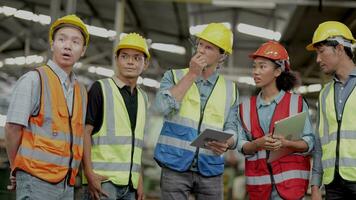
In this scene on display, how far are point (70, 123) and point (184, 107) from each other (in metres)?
0.87

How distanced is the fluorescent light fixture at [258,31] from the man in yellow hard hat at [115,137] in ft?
30.2

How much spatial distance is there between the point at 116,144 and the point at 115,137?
0.05m

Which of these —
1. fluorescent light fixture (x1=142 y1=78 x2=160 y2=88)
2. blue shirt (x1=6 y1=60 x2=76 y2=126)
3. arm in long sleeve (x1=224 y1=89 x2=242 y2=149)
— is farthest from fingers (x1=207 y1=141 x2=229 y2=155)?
fluorescent light fixture (x1=142 y1=78 x2=160 y2=88)

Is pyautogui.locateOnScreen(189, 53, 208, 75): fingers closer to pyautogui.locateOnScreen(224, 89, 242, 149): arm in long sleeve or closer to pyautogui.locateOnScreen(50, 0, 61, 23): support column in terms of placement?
pyautogui.locateOnScreen(224, 89, 242, 149): arm in long sleeve

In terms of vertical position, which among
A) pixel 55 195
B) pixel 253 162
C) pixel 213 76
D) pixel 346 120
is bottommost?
pixel 55 195

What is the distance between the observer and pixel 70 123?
9.86 feet

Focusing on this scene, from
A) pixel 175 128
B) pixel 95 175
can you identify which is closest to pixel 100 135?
pixel 95 175

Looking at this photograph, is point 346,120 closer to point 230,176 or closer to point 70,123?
point 70,123

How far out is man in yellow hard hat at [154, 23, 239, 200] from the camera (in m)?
3.40

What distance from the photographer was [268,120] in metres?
3.60

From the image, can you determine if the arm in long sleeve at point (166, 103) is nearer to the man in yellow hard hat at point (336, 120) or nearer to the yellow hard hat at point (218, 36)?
the yellow hard hat at point (218, 36)

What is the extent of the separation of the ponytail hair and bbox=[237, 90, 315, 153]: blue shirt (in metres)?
0.05

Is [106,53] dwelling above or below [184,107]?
above

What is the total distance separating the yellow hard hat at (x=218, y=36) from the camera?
11.7 ft
